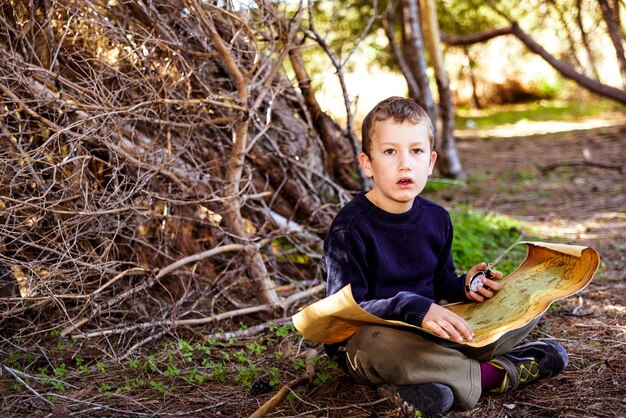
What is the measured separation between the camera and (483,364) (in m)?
2.67

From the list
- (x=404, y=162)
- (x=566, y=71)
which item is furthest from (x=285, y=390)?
(x=566, y=71)

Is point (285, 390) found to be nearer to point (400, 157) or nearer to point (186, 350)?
point (186, 350)

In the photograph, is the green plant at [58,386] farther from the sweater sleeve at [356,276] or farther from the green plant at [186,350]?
the sweater sleeve at [356,276]

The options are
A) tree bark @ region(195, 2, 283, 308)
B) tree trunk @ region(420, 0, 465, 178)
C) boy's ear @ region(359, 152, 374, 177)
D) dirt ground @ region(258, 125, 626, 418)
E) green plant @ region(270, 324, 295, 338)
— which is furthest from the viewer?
tree trunk @ region(420, 0, 465, 178)

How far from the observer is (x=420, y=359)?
2.52 m

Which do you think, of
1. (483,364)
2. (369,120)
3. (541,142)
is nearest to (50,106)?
(369,120)

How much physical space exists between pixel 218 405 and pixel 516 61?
1505 centimetres

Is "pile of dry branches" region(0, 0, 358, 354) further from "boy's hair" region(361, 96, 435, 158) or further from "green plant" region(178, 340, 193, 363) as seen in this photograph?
"boy's hair" region(361, 96, 435, 158)

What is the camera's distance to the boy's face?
107 inches

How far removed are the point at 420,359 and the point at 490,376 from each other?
1.09 feet

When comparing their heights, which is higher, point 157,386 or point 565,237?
point 157,386

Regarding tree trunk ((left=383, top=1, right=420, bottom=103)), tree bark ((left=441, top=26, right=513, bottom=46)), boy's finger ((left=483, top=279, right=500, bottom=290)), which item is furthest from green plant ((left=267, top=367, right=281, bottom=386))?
tree bark ((left=441, top=26, right=513, bottom=46))

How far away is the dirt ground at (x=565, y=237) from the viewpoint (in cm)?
263

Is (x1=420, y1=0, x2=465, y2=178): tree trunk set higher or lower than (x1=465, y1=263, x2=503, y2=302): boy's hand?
higher
